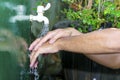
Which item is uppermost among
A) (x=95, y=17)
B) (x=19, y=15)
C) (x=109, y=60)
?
(x=19, y=15)

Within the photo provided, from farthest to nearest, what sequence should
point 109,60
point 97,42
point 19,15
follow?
point 109,60 → point 19,15 → point 97,42

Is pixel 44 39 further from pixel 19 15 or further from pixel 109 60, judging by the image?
pixel 109 60

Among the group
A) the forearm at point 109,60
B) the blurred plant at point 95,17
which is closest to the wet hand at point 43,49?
the forearm at point 109,60

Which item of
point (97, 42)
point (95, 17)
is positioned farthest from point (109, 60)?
point (95, 17)

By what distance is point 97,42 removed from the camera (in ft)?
2.60

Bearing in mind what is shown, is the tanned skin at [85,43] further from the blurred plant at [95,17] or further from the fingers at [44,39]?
the blurred plant at [95,17]

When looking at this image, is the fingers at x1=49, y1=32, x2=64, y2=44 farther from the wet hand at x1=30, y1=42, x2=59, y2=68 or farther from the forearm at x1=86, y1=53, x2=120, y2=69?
the forearm at x1=86, y1=53, x2=120, y2=69

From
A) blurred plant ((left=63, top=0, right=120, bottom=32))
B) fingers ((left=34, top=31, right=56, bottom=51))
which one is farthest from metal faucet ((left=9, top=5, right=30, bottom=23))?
blurred plant ((left=63, top=0, right=120, bottom=32))

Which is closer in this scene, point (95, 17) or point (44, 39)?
point (44, 39)

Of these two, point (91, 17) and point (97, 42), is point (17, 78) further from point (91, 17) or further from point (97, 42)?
point (91, 17)

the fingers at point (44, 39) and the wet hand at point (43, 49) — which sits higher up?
the fingers at point (44, 39)

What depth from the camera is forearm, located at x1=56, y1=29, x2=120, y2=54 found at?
0.79 meters

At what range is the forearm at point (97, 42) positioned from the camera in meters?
0.79

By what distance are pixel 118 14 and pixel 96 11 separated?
1.05ft
